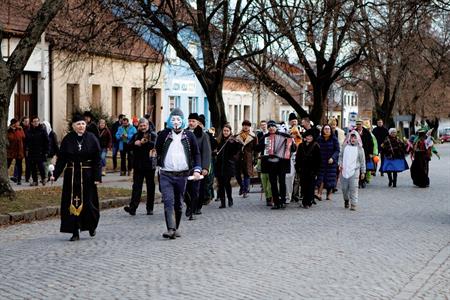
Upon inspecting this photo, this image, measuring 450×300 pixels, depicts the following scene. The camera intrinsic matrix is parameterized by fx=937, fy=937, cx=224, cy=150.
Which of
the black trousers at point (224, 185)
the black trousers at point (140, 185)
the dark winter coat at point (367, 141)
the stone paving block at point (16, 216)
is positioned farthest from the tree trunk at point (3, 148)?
the dark winter coat at point (367, 141)

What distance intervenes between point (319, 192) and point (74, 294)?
13.0 metres

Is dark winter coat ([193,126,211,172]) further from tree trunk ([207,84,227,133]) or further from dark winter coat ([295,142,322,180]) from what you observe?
tree trunk ([207,84,227,133])

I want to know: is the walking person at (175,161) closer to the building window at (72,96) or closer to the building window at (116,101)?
the building window at (72,96)

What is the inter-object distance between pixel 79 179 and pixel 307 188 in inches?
274

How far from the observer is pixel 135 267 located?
423 inches

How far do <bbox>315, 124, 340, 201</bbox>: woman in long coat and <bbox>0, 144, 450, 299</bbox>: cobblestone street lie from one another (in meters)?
3.35

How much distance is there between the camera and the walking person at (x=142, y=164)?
17375 mm

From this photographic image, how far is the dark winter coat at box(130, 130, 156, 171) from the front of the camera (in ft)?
57.1

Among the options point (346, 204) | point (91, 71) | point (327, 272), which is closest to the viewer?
point (327, 272)

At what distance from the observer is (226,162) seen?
19.8 m

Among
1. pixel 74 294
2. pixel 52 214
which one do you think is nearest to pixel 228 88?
pixel 52 214

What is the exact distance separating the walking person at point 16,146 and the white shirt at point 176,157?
1084 cm

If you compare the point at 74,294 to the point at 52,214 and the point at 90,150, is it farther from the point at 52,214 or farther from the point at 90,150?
the point at 52,214

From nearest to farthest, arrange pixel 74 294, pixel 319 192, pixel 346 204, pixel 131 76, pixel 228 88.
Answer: pixel 74 294
pixel 346 204
pixel 319 192
pixel 131 76
pixel 228 88
